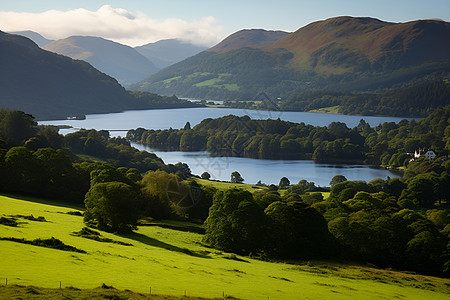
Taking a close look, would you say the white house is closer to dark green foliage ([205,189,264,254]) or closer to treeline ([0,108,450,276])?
treeline ([0,108,450,276])

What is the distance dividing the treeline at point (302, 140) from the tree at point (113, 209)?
310 ft

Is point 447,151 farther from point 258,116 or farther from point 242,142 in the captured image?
point 258,116

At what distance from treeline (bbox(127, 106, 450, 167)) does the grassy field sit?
92.4 metres

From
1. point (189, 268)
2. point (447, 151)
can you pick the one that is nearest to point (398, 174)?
point (447, 151)

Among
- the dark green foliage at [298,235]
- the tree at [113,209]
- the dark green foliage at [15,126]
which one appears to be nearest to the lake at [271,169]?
the dark green foliage at [15,126]

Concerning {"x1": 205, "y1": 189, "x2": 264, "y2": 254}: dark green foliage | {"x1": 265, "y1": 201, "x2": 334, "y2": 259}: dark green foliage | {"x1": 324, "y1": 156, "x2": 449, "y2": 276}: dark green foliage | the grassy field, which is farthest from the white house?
the grassy field

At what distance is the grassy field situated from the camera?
19141 millimetres

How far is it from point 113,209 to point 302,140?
4599 inches

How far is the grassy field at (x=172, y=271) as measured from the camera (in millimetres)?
19141

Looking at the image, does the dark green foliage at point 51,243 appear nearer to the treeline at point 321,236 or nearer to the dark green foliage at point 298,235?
the treeline at point 321,236

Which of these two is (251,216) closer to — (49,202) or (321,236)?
(321,236)

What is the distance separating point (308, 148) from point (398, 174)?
129ft

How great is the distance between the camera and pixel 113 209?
106 feet

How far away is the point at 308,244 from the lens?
34438mm
